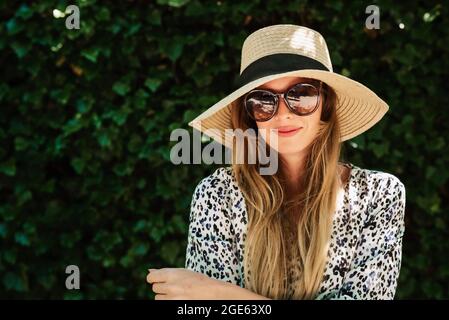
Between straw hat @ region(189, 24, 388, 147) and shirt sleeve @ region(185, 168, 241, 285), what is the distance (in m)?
0.26

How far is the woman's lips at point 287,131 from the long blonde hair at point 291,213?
0.17m

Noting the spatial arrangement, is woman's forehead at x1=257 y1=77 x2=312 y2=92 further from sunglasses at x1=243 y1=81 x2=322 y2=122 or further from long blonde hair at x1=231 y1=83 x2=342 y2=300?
long blonde hair at x1=231 y1=83 x2=342 y2=300

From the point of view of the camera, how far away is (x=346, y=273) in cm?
235

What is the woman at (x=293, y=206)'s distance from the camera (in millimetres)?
2309

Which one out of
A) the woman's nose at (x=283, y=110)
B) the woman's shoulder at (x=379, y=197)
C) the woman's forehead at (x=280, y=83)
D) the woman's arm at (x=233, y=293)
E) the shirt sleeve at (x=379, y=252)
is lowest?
the woman's arm at (x=233, y=293)

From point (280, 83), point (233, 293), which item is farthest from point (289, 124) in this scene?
point (233, 293)

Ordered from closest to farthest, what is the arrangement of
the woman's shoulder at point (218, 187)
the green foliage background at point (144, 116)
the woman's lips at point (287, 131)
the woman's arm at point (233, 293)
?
the woman's arm at point (233, 293) → the woman's lips at point (287, 131) → the woman's shoulder at point (218, 187) → the green foliage background at point (144, 116)

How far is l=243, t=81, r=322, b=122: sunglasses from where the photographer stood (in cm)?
230

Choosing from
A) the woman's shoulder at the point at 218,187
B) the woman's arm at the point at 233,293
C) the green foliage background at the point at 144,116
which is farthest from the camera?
the green foliage background at the point at 144,116

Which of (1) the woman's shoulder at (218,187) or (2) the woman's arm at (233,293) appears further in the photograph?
(1) the woman's shoulder at (218,187)

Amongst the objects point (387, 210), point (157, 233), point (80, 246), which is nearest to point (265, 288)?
point (387, 210)

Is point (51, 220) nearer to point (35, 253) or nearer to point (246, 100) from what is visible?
point (35, 253)

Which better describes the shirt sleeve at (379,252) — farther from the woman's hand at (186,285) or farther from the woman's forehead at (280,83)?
the woman's forehead at (280,83)

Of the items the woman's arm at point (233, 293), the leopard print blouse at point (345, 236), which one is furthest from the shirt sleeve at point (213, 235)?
the woman's arm at point (233, 293)
